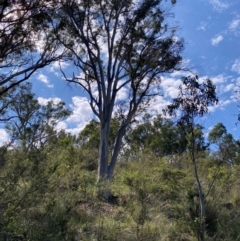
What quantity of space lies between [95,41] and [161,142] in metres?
17.0

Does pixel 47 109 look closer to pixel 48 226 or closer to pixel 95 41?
pixel 95 41

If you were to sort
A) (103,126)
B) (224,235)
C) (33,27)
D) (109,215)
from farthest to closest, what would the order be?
(103,126)
(33,27)
(109,215)
(224,235)

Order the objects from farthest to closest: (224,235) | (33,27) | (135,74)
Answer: (135,74) < (33,27) < (224,235)

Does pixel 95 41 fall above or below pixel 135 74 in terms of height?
above

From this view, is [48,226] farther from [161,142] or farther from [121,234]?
[161,142]

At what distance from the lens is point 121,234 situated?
7020 mm

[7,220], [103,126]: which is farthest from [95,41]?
[7,220]

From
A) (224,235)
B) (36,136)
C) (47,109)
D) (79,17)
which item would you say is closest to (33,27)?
(79,17)

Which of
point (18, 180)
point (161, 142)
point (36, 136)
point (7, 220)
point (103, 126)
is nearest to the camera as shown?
point (7, 220)

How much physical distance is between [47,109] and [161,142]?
10798 millimetres

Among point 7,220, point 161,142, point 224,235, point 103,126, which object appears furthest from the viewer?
point 161,142

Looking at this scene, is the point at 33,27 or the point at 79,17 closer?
the point at 33,27

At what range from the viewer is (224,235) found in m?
7.42

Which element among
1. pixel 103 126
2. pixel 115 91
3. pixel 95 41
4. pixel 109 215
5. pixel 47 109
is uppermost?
pixel 47 109
